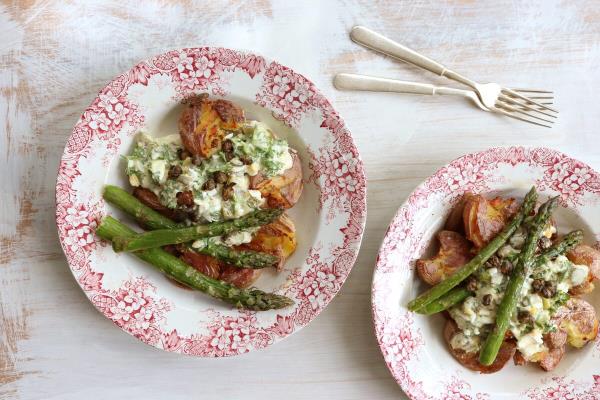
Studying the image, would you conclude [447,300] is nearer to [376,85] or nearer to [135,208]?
[376,85]

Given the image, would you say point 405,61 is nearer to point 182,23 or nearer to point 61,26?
point 182,23

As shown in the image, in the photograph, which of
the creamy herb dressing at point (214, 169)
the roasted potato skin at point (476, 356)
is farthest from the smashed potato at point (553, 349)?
the creamy herb dressing at point (214, 169)

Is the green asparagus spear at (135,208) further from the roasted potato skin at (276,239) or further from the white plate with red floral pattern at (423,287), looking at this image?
the white plate with red floral pattern at (423,287)

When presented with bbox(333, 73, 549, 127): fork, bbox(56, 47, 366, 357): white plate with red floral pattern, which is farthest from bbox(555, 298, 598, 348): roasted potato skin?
bbox(333, 73, 549, 127): fork

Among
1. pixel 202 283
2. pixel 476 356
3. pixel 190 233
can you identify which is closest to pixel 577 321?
pixel 476 356

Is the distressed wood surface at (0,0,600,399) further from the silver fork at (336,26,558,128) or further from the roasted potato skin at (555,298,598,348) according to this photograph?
the roasted potato skin at (555,298,598,348)

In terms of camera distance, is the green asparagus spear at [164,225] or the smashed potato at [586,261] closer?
the green asparagus spear at [164,225]
